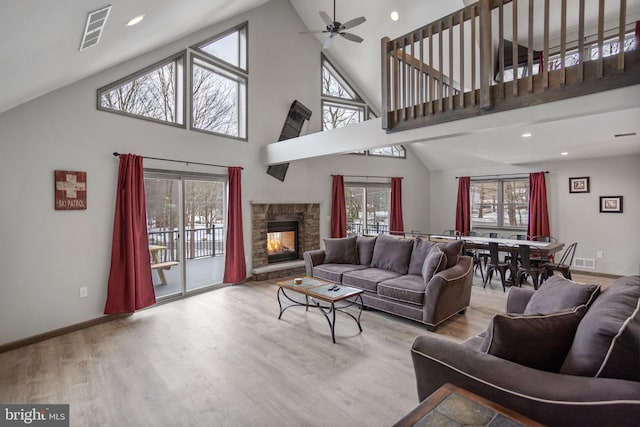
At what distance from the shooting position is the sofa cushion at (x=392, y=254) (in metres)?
4.66

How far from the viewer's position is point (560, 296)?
6.66 ft

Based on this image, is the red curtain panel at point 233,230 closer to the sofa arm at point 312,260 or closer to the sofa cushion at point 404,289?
the sofa arm at point 312,260

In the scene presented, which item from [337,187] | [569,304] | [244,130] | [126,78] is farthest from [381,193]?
[569,304]

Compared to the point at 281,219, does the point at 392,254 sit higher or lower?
lower

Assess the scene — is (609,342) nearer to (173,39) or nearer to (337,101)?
(173,39)

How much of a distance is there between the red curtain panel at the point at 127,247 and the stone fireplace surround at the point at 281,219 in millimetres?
2099

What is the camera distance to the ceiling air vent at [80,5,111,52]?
198cm

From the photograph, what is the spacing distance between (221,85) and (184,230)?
2.67 m

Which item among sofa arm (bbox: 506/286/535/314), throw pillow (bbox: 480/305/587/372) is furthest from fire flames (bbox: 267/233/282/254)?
throw pillow (bbox: 480/305/587/372)

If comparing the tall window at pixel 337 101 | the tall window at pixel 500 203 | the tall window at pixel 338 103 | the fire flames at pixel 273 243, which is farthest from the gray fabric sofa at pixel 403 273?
the tall window at pixel 500 203

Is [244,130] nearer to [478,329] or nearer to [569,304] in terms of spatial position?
[478,329]

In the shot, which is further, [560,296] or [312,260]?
[312,260]

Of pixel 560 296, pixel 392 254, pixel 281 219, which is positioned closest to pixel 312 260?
pixel 392 254

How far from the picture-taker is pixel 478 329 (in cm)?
374
